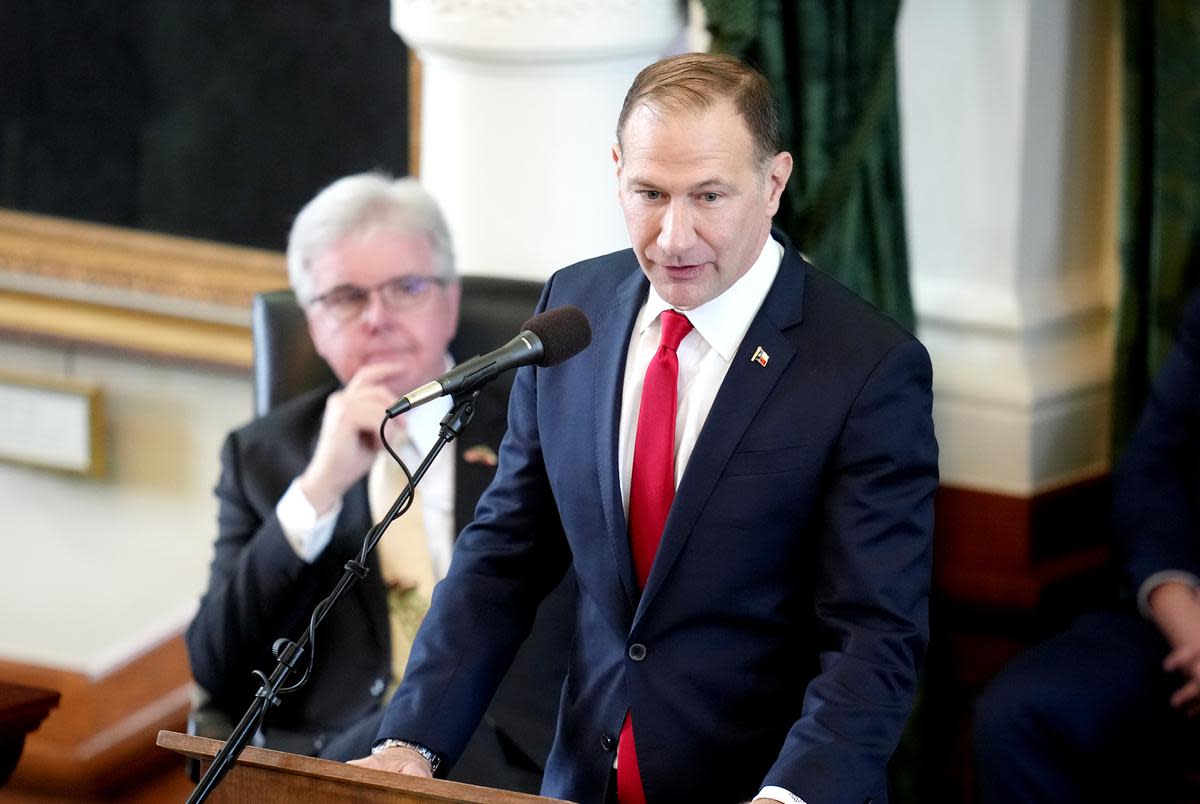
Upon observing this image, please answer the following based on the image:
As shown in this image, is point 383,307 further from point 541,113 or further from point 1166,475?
point 1166,475

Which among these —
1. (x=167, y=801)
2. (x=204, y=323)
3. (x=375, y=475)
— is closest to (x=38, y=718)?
(x=375, y=475)

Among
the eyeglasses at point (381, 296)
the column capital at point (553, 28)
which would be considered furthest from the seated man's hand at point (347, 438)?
the column capital at point (553, 28)

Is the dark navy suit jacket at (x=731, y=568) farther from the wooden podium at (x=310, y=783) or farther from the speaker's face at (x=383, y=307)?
the speaker's face at (x=383, y=307)

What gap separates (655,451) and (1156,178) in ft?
5.58

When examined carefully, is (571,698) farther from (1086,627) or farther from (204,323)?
(204,323)

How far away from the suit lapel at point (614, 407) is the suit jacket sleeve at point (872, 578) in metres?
0.23

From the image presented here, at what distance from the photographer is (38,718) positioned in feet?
8.36

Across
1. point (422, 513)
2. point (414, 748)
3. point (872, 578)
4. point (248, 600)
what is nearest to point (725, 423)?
point (872, 578)

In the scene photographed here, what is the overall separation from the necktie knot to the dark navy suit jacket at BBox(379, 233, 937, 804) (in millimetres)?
69

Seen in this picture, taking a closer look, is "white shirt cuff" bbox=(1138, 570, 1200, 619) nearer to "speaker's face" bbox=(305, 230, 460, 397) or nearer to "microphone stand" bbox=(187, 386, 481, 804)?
"speaker's face" bbox=(305, 230, 460, 397)

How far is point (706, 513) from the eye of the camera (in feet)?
6.50

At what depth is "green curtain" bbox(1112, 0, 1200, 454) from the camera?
324cm

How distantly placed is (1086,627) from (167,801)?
2211 millimetres

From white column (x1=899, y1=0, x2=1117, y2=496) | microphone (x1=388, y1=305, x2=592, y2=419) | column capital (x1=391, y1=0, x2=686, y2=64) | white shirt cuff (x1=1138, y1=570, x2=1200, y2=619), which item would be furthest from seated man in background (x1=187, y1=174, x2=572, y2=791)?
white shirt cuff (x1=1138, y1=570, x2=1200, y2=619)
